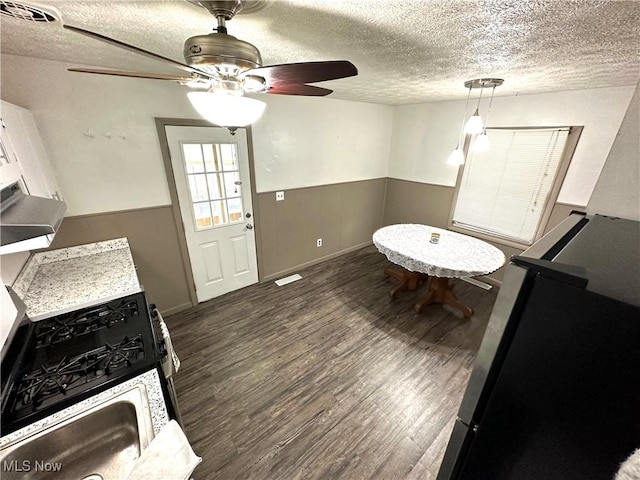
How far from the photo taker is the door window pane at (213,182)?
2.59 metres

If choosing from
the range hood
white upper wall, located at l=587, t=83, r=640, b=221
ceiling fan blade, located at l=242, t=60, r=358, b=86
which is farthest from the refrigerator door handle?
the range hood

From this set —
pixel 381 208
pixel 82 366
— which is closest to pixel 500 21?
pixel 82 366

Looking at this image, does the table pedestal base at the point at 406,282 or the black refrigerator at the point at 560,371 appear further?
the table pedestal base at the point at 406,282

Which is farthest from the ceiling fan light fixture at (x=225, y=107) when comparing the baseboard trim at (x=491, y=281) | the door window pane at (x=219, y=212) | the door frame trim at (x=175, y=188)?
the baseboard trim at (x=491, y=281)

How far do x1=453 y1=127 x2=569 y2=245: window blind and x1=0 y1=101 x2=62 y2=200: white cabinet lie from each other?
13.5ft

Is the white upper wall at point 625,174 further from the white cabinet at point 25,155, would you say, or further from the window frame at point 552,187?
the white cabinet at point 25,155

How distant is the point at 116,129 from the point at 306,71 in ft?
6.60

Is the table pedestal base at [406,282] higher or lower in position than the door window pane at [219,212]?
lower

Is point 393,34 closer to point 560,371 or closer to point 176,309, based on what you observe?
point 560,371

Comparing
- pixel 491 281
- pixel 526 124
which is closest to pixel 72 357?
pixel 491 281

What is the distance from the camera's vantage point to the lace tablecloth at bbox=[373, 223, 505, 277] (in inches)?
92.4

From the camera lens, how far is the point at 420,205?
4.03 meters

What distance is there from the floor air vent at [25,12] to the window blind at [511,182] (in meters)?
3.85

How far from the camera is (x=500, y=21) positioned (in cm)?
106
